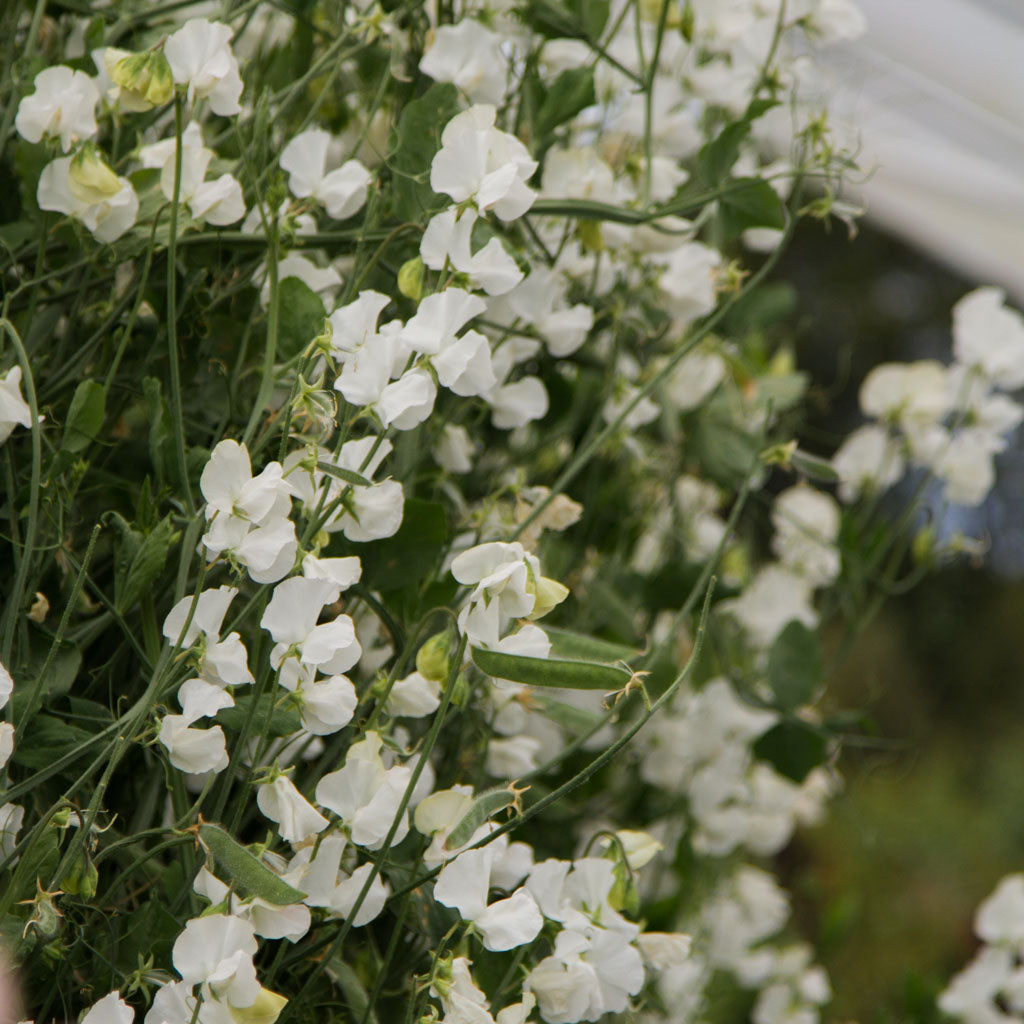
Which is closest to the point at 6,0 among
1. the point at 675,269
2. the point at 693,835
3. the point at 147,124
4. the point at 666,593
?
the point at 147,124

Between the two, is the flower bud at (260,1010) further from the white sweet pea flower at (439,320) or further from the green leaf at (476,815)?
the white sweet pea flower at (439,320)

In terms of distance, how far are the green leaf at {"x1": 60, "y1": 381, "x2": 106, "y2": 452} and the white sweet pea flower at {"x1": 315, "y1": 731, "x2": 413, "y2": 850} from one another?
15 cm

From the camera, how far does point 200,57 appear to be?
38 centimetres

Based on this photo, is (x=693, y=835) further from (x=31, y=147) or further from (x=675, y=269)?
(x=31, y=147)

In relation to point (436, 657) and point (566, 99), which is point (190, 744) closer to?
point (436, 657)

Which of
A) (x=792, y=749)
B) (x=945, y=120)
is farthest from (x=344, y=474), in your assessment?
(x=945, y=120)

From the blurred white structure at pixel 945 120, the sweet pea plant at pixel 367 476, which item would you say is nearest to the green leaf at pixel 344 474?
the sweet pea plant at pixel 367 476

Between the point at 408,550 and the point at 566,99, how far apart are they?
0.70 feet

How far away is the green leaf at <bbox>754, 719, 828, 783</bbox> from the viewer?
1.94 ft

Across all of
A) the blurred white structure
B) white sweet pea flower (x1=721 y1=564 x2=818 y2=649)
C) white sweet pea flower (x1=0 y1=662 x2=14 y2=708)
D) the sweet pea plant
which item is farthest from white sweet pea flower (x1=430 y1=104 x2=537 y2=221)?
white sweet pea flower (x1=721 y1=564 x2=818 y2=649)

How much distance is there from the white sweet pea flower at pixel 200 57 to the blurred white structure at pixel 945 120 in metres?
0.40

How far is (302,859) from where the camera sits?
0.35 metres

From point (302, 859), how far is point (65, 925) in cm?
9

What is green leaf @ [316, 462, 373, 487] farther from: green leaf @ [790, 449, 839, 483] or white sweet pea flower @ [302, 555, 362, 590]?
green leaf @ [790, 449, 839, 483]
